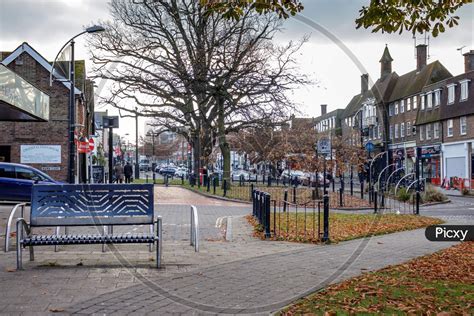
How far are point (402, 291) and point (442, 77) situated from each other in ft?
179

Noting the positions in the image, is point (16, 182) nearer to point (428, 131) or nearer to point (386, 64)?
point (428, 131)

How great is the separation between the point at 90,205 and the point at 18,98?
18.4ft

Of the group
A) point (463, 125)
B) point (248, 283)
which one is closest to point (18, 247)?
point (248, 283)

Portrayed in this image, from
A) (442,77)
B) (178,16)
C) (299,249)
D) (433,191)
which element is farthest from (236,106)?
(442,77)

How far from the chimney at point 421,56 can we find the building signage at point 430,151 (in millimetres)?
11029

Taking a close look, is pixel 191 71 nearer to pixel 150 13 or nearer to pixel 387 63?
pixel 150 13

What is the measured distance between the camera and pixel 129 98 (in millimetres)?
36250

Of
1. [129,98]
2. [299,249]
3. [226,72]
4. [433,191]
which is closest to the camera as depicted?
[299,249]

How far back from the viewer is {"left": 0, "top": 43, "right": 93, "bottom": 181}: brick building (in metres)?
35.4

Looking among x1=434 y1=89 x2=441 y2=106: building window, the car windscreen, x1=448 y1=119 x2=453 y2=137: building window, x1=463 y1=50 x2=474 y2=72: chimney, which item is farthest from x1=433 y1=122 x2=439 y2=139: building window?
the car windscreen

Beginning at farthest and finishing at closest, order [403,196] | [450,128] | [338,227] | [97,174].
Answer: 1. [450,128]
2. [97,174]
3. [403,196]
4. [338,227]

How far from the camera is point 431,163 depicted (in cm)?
5347

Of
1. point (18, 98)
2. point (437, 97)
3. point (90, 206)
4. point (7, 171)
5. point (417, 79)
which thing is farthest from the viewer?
point (417, 79)

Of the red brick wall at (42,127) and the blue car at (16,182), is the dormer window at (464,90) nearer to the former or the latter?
the red brick wall at (42,127)
